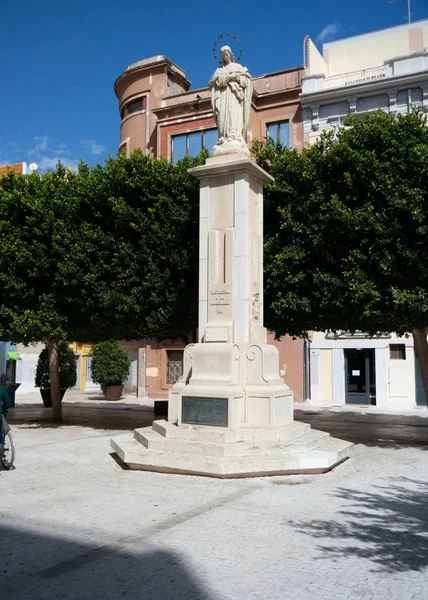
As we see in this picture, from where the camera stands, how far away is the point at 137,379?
32.4m

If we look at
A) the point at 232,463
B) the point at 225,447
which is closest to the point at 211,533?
the point at 232,463

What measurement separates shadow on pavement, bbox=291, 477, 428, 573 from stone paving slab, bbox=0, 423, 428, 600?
12 mm

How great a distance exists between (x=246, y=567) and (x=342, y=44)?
29878mm

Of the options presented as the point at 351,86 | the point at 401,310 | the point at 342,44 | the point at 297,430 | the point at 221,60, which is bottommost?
the point at 297,430

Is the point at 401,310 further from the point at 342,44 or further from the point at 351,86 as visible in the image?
the point at 342,44

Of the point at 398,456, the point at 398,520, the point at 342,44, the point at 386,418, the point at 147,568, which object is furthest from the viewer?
the point at 342,44

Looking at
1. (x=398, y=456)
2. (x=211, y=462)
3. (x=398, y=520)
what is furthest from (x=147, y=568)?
(x=398, y=456)

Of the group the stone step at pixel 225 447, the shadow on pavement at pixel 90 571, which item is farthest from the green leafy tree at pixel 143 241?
the shadow on pavement at pixel 90 571

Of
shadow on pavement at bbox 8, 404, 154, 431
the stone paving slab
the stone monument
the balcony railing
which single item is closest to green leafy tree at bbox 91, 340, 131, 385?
shadow on pavement at bbox 8, 404, 154, 431

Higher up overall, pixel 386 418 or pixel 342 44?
pixel 342 44

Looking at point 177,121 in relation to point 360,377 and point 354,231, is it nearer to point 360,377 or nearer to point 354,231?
point 360,377

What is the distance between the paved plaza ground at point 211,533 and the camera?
15.0 feet

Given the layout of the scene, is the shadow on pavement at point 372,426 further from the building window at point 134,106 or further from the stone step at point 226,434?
the building window at point 134,106

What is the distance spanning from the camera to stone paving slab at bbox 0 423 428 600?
455 centimetres
